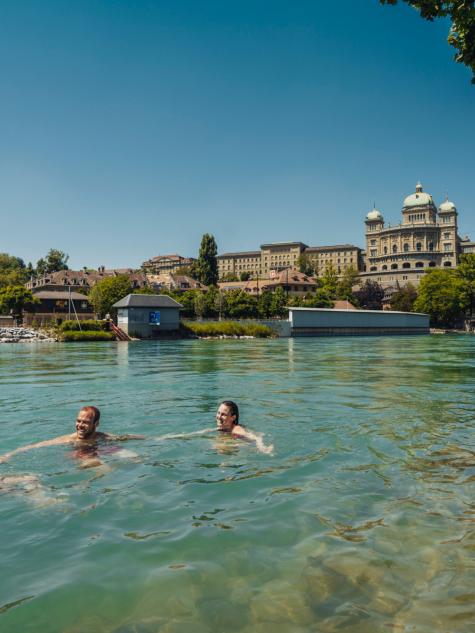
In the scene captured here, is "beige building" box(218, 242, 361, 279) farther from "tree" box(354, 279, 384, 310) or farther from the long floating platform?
the long floating platform

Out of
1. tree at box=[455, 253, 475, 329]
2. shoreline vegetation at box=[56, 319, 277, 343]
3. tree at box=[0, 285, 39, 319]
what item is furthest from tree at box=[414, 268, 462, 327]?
tree at box=[0, 285, 39, 319]

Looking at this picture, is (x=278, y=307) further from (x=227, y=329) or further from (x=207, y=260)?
(x=207, y=260)

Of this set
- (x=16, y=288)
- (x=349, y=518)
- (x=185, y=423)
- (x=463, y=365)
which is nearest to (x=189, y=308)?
(x=16, y=288)

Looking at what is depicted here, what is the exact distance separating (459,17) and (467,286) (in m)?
98.1

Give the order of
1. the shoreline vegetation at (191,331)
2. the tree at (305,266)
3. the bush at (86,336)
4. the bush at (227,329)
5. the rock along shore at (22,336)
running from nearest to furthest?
the bush at (86,336) < the shoreline vegetation at (191,331) < the rock along shore at (22,336) < the bush at (227,329) < the tree at (305,266)

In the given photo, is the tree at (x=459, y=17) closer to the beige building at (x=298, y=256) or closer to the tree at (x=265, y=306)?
the tree at (x=265, y=306)

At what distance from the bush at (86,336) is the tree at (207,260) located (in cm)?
7671

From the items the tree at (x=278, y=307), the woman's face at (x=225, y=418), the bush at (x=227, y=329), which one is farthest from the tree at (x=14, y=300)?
the woman's face at (x=225, y=418)

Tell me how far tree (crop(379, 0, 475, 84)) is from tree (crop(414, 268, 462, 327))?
93.2 meters

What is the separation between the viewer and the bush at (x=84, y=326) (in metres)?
57.3

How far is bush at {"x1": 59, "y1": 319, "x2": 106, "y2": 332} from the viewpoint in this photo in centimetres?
5734

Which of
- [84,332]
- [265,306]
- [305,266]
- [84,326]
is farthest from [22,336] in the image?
[305,266]

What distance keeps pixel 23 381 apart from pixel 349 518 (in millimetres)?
16266

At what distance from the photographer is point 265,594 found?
3.89 metres
